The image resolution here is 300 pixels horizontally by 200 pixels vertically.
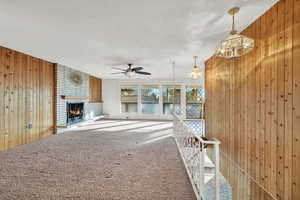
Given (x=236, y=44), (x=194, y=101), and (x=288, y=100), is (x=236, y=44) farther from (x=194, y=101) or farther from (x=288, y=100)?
(x=194, y=101)

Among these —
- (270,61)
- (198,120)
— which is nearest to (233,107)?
(270,61)

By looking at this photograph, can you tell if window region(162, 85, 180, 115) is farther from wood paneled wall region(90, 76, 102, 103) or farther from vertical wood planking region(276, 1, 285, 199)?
vertical wood planking region(276, 1, 285, 199)

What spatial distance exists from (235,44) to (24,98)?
5157 millimetres

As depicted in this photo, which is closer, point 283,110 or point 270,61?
point 283,110

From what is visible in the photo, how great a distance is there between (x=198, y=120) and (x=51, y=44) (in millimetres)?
7001

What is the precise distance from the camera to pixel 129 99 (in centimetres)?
879

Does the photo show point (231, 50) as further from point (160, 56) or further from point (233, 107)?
point (160, 56)

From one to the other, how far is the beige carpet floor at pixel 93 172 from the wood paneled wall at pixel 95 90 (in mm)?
4172

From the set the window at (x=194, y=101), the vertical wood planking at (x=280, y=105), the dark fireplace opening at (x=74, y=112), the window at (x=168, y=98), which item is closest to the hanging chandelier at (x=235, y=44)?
the vertical wood planking at (x=280, y=105)

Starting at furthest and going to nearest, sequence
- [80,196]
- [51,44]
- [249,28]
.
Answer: [51,44] < [249,28] < [80,196]

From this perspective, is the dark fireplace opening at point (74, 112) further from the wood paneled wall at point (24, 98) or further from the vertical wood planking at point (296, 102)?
the vertical wood planking at point (296, 102)

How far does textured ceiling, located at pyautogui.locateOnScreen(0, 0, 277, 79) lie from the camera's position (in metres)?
1.86

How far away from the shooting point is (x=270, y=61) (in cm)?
192

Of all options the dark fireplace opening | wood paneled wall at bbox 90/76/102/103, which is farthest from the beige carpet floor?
wood paneled wall at bbox 90/76/102/103
